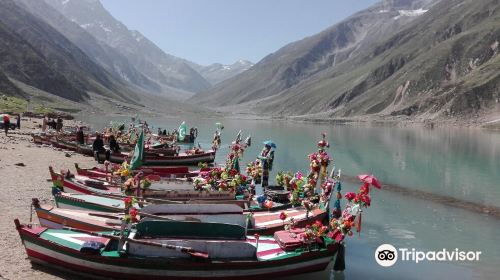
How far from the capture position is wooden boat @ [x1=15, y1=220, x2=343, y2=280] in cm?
1559

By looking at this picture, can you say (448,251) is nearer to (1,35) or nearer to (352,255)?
(352,255)

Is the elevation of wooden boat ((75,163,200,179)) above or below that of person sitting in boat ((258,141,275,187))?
below

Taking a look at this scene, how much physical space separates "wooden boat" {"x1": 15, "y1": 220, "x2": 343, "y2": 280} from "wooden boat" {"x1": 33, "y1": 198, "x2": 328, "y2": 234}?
A: 1.14 meters

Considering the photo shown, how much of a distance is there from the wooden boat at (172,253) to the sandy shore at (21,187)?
0.72m

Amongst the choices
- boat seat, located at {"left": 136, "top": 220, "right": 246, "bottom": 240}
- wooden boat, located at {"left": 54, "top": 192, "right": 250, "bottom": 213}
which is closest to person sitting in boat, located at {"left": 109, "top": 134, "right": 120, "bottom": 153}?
wooden boat, located at {"left": 54, "top": 192, "right": 250, "bottom": 213}

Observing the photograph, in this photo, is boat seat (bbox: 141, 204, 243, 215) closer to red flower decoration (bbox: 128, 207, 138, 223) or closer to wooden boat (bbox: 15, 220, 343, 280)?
red flower decoration (bbox: 128, 207, 138, 223)

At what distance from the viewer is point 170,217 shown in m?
18.6

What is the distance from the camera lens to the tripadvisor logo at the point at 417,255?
22416 mm

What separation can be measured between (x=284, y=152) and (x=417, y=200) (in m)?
34.4

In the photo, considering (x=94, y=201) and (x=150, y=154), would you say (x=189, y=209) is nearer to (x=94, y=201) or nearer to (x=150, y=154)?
(x=94, y=201)

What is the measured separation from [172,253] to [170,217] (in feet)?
9.95

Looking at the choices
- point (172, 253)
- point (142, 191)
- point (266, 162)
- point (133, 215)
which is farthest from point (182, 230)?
point (266, 162)

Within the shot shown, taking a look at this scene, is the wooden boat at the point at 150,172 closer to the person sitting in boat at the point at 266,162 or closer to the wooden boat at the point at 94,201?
the person sitting in boat at the point at 266,162

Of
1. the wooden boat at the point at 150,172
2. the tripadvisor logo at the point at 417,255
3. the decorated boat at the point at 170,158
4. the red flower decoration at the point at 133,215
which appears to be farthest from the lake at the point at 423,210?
the wooden boat at the point at 150,172
